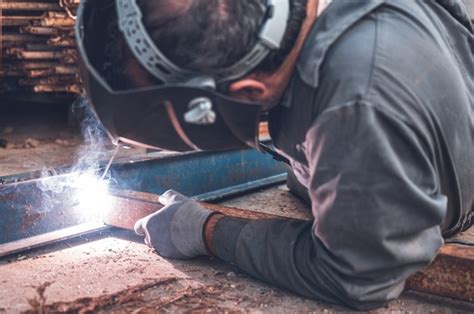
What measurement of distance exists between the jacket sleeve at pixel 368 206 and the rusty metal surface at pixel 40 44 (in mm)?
3462

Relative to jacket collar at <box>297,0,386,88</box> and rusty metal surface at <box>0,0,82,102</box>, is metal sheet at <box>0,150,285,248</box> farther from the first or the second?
rusty metal surface at <box>0,0,82,102</box>

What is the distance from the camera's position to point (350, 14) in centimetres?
162

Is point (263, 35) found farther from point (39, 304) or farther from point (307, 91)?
point (39, 304)

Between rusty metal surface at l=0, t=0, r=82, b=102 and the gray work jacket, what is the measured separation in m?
3.37

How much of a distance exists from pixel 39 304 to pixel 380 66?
1089 millimetres

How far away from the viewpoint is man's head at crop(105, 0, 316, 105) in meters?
1.52

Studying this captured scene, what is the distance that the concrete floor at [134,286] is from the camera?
188cm

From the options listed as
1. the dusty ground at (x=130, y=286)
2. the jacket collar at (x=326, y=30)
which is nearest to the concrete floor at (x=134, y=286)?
the dusty ground at (x=130, y=286)

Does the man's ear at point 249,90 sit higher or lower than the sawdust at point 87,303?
higher

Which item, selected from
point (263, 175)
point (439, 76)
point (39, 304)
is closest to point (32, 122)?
point (263, 175)

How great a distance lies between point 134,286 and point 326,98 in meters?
0.88

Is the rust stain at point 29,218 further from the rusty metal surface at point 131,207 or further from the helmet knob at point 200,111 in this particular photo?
the helmet knob at point 200,111

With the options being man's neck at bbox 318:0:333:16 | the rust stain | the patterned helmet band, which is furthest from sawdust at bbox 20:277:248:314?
man's neck at bbox 318:0:333:16

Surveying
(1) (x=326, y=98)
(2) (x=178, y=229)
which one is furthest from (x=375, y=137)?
(2) (x=178, y=229)
